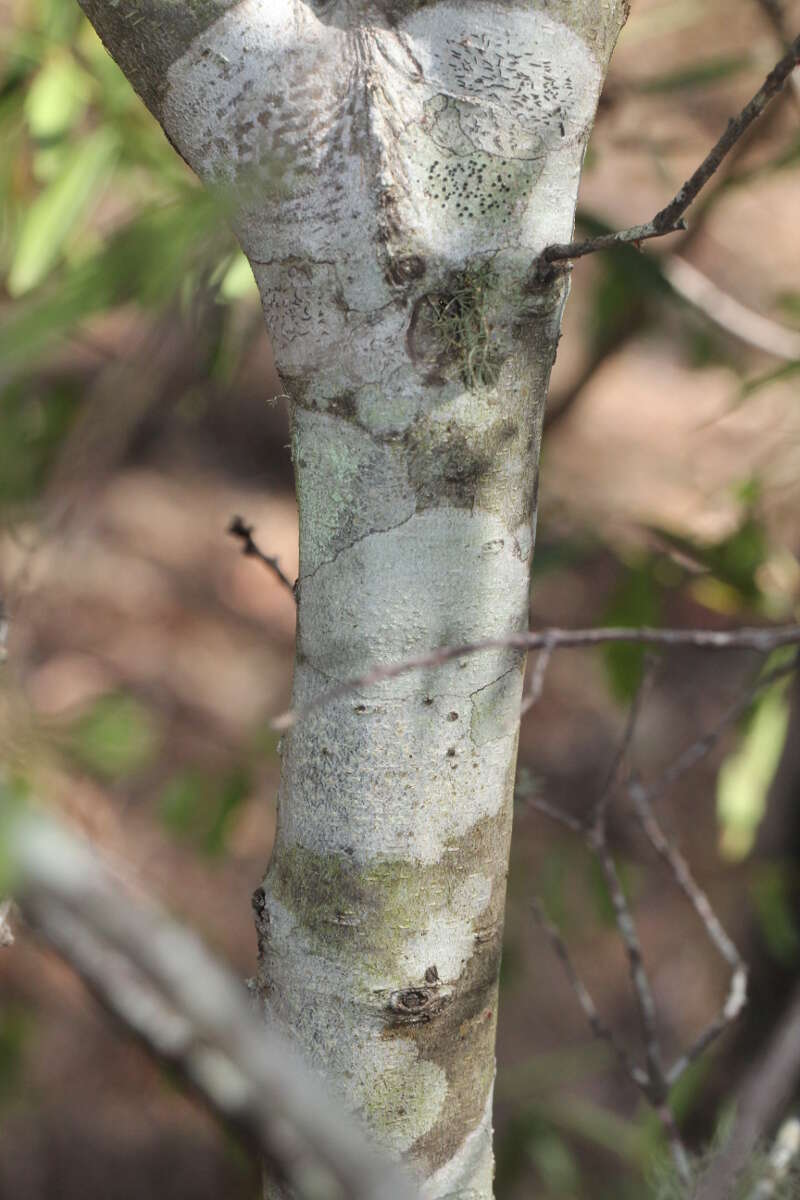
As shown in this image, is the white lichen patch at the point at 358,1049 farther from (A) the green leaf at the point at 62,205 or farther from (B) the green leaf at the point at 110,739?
(A) the green leaf at the point at 62,205

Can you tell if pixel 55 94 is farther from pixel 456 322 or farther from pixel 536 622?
pixel 536 622

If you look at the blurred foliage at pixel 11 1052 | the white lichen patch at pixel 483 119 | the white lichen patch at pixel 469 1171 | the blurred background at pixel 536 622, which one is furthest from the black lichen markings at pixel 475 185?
the blurred foliage at pixel 11 1052

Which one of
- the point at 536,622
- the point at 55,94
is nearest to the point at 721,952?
the point at 55,94

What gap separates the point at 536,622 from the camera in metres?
2.08

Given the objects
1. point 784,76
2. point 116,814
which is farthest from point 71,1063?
point 784,76

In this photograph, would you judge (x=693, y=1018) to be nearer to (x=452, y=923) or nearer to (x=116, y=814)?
(x=116, y=814)

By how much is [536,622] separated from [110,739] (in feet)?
5.68

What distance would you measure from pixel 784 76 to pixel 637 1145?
146 cm

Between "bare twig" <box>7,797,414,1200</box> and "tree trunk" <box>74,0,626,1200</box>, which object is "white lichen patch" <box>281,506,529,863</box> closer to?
"tree trunk" <box>74,0,626,1200</box>

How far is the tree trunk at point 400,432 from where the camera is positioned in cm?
43

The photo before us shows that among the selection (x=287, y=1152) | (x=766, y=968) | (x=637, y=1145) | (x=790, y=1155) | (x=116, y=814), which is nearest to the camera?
(x=287, y=1152)

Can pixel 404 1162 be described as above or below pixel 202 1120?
below

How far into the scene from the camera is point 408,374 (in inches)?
17.9

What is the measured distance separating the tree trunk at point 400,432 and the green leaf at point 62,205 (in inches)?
27.4
